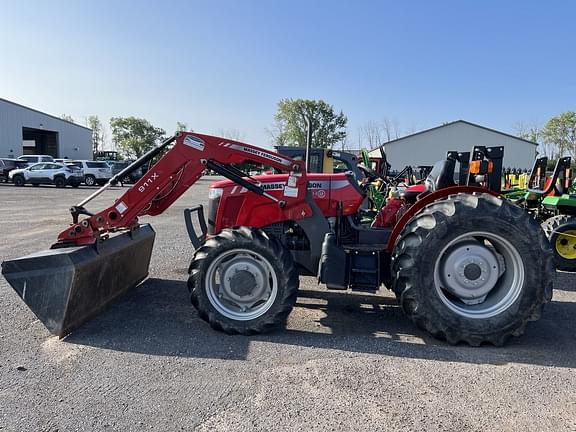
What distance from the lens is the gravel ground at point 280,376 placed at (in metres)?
2.94

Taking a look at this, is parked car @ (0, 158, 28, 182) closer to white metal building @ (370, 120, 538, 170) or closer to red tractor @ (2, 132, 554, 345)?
red tractor @ (2, 132, 554, 345)

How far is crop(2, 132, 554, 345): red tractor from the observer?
162 inches

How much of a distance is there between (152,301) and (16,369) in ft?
6.25

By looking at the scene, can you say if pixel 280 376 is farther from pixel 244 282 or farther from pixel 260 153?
pixel 260 153

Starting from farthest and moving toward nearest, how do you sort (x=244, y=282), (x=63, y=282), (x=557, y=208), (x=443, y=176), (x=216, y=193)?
(x=557, y=208) → (x=216, y=193) → (x=443, y=176) → (x=244, y=282) → (x=63, y=282)

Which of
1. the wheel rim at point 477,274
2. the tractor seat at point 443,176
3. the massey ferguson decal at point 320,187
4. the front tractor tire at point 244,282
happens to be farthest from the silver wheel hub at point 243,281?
the tractor seat at point 443,176

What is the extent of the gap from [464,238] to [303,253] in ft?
5.44

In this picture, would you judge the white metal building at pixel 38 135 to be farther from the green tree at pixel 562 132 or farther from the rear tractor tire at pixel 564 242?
the green tree at pixel 562 132

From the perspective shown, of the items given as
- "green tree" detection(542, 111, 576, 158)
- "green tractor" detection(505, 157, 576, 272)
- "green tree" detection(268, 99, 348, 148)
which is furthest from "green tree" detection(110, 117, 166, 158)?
"green tractor" detection(505, 157, 576, 272)

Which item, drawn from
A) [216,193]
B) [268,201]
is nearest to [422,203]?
[268,201]

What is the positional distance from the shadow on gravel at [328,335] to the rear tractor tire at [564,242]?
273 centimetres

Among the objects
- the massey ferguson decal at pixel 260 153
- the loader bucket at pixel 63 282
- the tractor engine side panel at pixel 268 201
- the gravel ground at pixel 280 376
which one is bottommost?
the gravel ground at pixel 280 376

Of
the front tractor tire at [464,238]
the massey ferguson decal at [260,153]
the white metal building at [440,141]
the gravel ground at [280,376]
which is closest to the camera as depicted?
the gravel ground at [280,376]

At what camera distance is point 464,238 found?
14.0 feet
